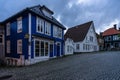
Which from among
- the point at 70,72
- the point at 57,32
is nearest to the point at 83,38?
the point at 57,32

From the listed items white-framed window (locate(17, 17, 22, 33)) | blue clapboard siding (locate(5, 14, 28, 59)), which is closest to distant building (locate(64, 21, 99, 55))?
blue clapboard siding (locate(5, 14, 28, 59))

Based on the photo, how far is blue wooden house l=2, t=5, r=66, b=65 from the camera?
64.0ft

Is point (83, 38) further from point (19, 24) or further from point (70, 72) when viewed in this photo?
point (70, 72)

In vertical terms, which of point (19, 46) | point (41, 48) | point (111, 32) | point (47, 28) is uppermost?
point (111, 32)

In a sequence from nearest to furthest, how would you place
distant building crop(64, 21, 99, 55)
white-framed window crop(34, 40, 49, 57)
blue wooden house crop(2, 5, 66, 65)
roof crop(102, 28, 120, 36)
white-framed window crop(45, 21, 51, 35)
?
blue wooden house crop(2, 5, 66, 65)
white-framed window crop(34, 40, 49, 57)
white-framed window crop(45, 21, 51, 35)
distant building crop(64, 21, 99, 55)
roof crop(102, 28, 120, 36)

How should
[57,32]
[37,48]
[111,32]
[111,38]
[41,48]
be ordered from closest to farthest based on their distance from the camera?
[37,48]
[41,48]
[57,32]
[111,38]
[111,32]

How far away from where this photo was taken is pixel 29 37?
63.2 feet

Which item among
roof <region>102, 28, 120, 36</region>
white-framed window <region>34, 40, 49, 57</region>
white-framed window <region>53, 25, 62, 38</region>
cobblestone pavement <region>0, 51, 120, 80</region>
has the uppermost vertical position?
roof <region>102, 28, 120, 36</region>

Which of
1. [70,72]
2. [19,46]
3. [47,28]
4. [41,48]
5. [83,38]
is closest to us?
[70,72]

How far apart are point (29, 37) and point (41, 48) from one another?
121 inches

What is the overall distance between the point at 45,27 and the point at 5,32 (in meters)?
6.36

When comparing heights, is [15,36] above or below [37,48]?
above

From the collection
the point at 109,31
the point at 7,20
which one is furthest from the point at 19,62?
the point at 109,31

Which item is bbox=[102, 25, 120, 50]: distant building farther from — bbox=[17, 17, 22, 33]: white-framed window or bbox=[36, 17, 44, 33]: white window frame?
bbox=[17, 17, 22, 33]: white-framed window
